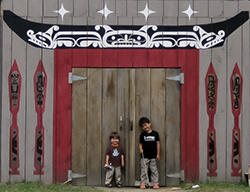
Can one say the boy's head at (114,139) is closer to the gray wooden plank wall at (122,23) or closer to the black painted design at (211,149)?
the gray wooden plank wall at (122,23)

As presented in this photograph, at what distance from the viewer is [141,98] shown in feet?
32.1

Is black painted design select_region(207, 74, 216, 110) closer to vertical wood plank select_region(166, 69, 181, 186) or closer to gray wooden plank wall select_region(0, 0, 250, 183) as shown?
gray wooden plank wall select_region(0, 0, 250, 183)

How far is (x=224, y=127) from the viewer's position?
32.1 feet

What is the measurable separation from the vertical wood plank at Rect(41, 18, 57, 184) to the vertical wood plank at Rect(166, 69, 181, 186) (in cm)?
198

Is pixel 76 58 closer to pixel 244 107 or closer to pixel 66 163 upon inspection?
pixel 66 163

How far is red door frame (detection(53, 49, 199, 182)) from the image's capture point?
9.71 metres

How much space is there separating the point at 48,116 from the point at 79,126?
553 millimetres

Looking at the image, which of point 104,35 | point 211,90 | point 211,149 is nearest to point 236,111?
point 211,90

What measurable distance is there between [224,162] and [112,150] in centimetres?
193

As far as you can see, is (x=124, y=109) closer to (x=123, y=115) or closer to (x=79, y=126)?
(x=123, y=115)

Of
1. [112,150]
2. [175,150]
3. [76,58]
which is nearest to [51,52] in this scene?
[76,58]

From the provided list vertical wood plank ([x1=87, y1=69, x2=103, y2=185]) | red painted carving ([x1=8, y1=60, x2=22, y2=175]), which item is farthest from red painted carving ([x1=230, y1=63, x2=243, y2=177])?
red painted carving ([x1=8, y1=60, x2=22, y2=175])

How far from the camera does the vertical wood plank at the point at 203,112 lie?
32.0ft

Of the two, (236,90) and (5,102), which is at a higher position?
(236,90)
